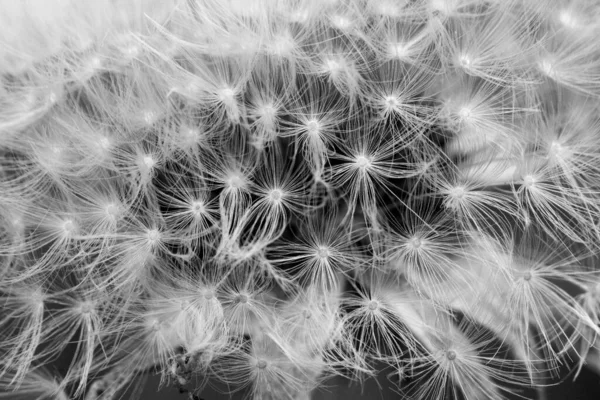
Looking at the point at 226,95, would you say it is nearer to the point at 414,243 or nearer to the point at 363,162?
the point at 363,162

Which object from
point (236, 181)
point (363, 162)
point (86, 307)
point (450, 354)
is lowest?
point (86, 307)

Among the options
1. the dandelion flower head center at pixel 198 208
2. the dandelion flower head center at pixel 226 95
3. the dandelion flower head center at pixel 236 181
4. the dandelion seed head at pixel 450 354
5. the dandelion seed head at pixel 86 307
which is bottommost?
the dandelion seed head at pixel 86 307

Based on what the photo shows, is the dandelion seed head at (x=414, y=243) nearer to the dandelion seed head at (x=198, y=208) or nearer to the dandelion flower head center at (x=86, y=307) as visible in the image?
the dandelion seed head at (x=198, y=208)

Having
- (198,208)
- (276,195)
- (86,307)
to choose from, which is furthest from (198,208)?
(86,307)

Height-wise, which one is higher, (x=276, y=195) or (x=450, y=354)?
(x=276, y=195)

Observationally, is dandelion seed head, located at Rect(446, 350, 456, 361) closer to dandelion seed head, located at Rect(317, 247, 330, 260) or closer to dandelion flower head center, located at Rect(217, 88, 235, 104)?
dandelion seed head, located at Rect(317, 247, 330, 260)

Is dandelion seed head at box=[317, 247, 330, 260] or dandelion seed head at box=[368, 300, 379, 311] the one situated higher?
dandelion seed head at box=[317, 247, 330, 260]

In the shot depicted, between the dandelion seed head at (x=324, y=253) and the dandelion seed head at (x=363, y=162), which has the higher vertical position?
the dandelion seed head at (x=363, y=162)

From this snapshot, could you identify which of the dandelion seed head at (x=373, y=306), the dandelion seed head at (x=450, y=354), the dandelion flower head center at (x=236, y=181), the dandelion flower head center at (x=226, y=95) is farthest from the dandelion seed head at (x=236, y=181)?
the dandelion seed head at (x=450, y=354)

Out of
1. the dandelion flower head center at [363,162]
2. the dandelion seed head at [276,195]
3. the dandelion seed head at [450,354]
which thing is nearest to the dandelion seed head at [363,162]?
the dandelion flower head center at [363,162]

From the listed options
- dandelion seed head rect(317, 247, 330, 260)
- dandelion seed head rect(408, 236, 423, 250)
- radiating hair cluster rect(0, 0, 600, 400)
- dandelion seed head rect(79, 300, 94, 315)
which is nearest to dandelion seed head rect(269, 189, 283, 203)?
radiating hair cluster rect(0, 0, 600, 400)

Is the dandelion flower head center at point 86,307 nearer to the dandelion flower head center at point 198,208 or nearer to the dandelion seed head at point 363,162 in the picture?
the dandelion flower head center at point 198,208
